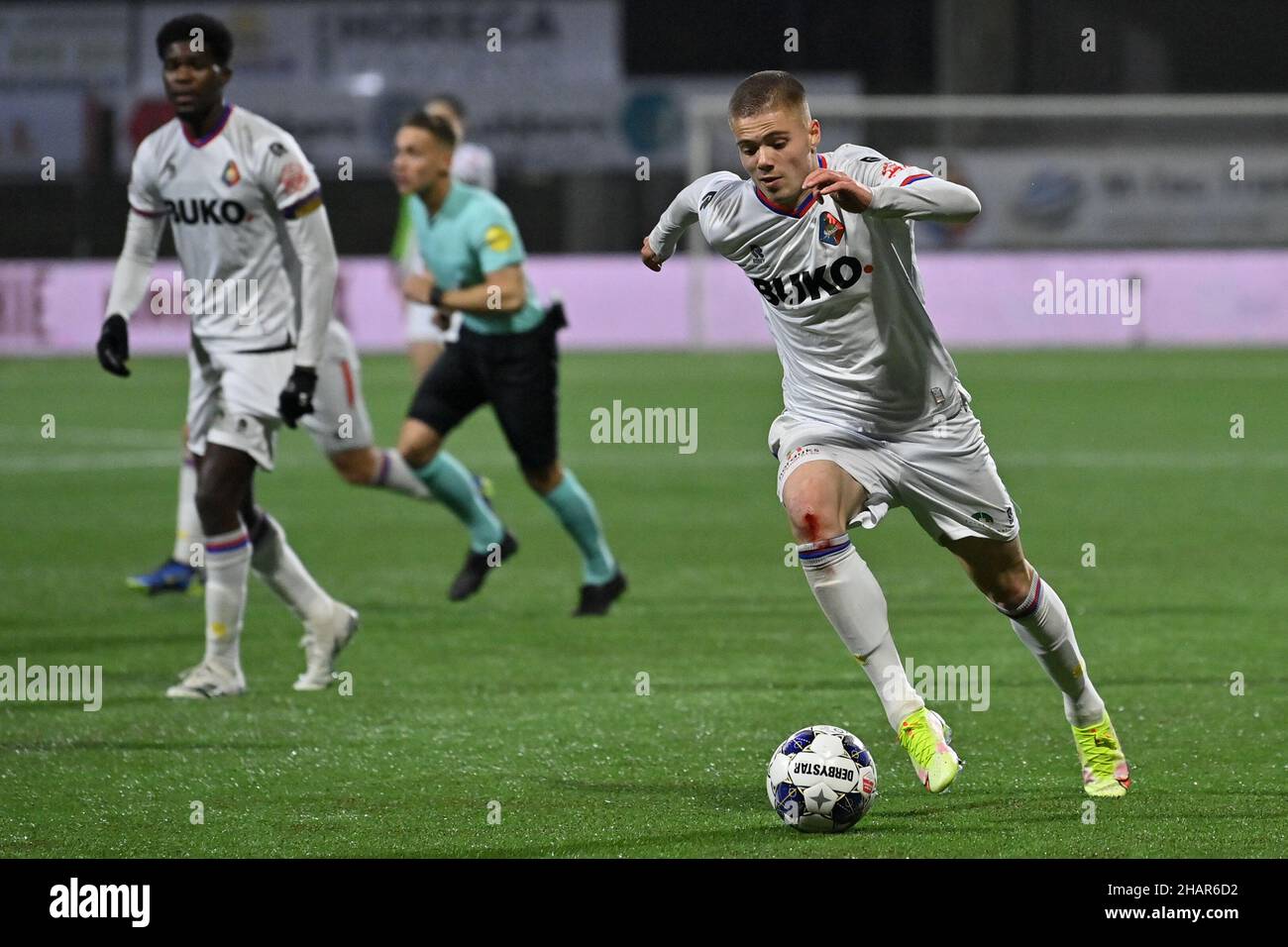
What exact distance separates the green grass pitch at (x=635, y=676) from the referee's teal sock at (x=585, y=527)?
207mm

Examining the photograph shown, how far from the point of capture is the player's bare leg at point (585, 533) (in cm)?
888

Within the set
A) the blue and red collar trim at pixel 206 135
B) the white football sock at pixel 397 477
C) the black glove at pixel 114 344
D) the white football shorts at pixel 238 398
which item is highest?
the blue and red collar trim at pixel 206 135

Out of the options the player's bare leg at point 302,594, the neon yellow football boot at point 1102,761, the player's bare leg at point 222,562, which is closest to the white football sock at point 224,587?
the player's bare leg at point 222,562

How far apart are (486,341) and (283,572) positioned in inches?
76.2

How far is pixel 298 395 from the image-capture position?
22.5 feet

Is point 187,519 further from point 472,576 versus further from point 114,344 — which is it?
point 114,344

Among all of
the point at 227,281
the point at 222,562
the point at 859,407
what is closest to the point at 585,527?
the point at 222,562

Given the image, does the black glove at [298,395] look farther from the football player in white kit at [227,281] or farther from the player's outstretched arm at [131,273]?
the player's outstretched arm at [131,273]

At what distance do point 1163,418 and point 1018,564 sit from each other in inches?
493

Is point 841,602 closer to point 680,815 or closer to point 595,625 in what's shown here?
point 680,815

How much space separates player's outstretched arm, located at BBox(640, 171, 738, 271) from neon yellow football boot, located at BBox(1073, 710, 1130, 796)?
5.41 ft

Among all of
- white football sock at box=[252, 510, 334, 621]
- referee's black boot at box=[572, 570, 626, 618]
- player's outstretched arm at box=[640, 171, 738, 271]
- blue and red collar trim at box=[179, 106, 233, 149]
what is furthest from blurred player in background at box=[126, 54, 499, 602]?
player's outstretched arm at box=[640, 171, 738, 271]

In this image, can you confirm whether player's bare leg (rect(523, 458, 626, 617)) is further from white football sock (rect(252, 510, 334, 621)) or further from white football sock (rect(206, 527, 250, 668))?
white football sock (rect(206, 527, 250, 668))
